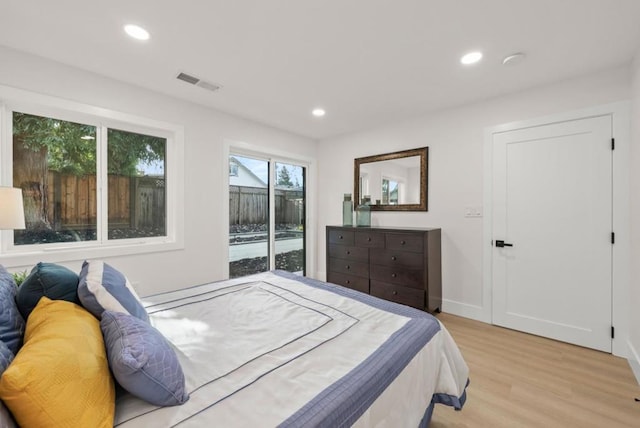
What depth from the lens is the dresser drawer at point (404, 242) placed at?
10.0 ft

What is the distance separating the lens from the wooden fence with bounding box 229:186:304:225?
12.4 feet

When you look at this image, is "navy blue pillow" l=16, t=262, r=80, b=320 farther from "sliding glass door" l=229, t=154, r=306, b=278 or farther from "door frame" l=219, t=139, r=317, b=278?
"sliding glass door" l=229, t=154, r=306, b=278

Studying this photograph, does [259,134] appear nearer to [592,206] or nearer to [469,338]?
[469,338]

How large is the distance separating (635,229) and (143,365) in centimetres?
330

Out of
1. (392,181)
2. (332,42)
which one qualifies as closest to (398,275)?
(392,181)

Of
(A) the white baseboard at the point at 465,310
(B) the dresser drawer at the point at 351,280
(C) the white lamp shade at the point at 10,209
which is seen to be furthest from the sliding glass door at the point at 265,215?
(A) the white baseboard at the point at 465,310

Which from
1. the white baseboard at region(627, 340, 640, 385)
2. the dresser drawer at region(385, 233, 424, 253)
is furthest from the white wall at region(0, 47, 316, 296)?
the white baseboard at region(627, 340, 640, 385)

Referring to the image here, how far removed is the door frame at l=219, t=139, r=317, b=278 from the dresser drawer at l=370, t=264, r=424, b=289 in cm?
151

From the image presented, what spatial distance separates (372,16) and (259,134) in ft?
7.89

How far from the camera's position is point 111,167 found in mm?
2732

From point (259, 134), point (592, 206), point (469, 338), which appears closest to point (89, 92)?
point (259, 134)

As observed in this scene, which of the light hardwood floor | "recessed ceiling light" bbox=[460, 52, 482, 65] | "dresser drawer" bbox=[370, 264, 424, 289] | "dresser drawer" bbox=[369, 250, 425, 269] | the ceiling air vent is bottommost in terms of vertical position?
the light hardwood floor

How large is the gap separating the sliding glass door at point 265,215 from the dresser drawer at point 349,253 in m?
0.92

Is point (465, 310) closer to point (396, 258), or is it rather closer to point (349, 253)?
point (396, 258)
